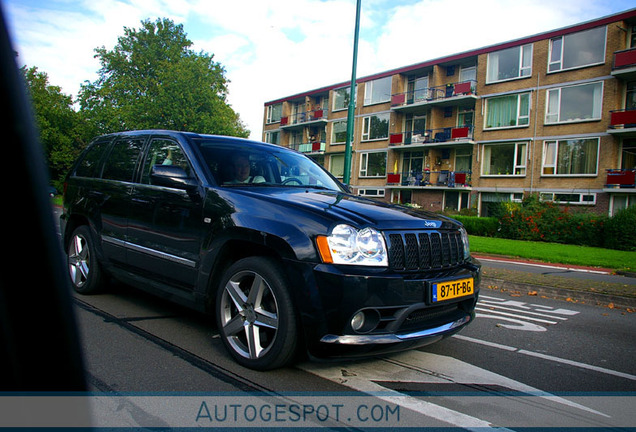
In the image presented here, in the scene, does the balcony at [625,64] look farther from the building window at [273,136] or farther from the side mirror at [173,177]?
the building window at [273,136]

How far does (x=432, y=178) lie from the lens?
1332 inches

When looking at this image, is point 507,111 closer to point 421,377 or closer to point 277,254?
point 421,377

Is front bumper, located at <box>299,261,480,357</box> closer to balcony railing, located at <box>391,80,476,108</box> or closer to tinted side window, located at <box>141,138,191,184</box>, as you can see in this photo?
tinted side window, located at <box>141,138,191,184</box>

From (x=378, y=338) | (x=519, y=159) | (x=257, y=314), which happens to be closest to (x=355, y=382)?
(x=378, y=338)

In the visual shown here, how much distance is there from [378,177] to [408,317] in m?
35.5

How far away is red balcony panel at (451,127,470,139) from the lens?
102 feet

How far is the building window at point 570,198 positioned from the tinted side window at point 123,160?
24.4 meters

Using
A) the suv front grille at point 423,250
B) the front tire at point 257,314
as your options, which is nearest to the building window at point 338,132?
the suv front grille at point 423,250

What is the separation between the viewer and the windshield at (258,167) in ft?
13.3

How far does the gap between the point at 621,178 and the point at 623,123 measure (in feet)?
9.52

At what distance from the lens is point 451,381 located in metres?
3.25

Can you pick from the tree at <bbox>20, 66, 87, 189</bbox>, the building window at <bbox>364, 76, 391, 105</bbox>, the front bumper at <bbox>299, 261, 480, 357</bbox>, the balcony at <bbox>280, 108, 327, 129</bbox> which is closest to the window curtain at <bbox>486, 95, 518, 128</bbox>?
the building window at <bbox>364, 76, 391, 105</bbox>

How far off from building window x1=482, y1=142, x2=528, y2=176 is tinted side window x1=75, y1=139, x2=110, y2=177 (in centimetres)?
2737

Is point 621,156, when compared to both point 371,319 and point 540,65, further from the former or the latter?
point 371,319
